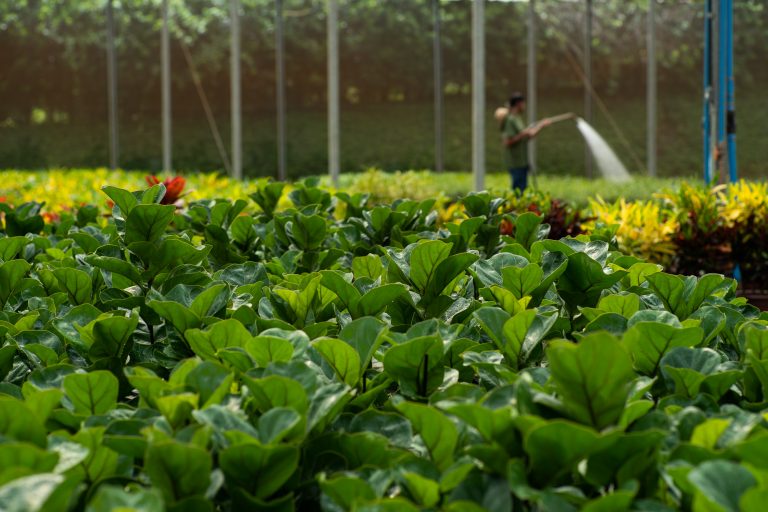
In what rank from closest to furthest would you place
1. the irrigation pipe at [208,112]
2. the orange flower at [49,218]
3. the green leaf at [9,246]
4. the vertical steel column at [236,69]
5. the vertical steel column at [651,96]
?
1. the green leaf at [9,246]
2. the orange flower at [49,218]
3. the vertical steel column at [236,69]
4. the vertical steel column at [651,96]
5. the irrigation pipe at [208,112]

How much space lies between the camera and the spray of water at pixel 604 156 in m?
18.7

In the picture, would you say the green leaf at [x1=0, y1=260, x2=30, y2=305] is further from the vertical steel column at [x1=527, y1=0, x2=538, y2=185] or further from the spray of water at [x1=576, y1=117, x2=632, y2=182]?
the spray of water at [x1=576, y1=117, x2=632, y2=182]

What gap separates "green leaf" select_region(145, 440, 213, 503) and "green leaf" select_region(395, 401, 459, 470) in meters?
0.21

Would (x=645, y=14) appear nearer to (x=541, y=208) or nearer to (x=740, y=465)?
(x=541, y=208)

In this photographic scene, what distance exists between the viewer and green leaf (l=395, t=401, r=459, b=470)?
3.59 ft

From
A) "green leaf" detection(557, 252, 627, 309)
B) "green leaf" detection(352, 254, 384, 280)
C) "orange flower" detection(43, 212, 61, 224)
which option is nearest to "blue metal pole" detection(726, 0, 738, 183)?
"orange flower" detection(43, 212, 61, 224)

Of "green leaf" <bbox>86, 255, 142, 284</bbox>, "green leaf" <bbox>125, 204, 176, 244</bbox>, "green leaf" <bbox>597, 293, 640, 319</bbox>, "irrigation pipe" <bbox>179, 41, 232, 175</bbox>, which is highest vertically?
"irrigation pipe" <bbox>179, 41, 232, 175</bbox>

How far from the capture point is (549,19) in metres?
19.6

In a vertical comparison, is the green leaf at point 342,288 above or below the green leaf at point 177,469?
above

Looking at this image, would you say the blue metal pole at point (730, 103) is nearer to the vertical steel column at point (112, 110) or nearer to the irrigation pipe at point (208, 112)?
the irrigation pipe at point (208, 112)

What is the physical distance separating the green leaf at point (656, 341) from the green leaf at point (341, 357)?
0.35m

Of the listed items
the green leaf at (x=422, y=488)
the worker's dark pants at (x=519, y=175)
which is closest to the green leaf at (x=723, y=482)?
the green leaf at (x=422, y=488)

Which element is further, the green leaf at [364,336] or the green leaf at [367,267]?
the green leaf at [367,267]

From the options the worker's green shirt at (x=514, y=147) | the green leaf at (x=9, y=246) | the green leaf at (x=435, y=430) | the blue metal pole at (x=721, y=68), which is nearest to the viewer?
the green leaf at (x=435, y=430)
